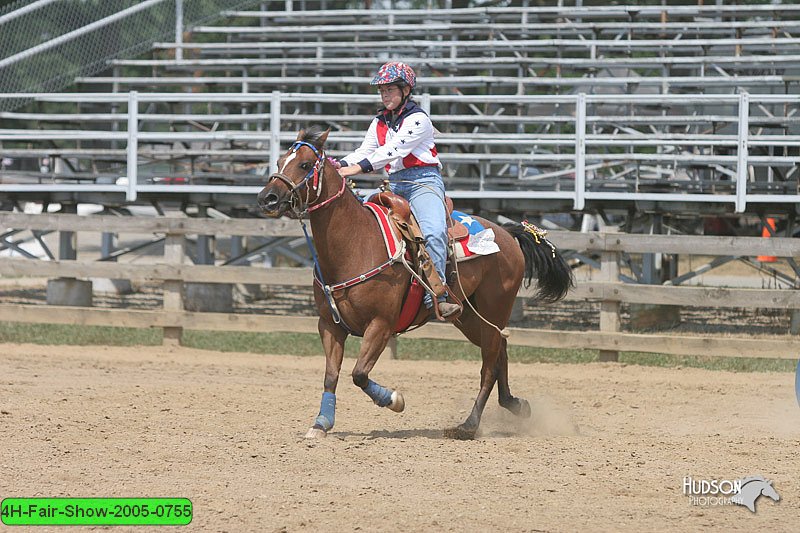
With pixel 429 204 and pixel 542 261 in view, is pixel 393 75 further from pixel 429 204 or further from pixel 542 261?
pixel 542 261

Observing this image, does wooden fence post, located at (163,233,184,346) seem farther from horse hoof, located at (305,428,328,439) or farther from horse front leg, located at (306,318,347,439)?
horse hoof, located at (305,428,328,439)

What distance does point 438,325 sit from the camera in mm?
12938

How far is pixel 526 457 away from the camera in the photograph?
24.2ft

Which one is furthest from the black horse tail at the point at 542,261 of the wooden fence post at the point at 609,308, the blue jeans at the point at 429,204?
the wooden fence post at the point at 609,308

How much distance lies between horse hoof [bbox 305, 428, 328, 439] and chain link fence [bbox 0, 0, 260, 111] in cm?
1209

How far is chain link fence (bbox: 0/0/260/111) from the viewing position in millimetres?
18500

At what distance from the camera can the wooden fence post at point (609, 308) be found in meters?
12.8

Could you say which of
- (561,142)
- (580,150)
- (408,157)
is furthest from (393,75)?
(580,150)

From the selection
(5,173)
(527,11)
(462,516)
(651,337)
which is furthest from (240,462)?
(527,11)

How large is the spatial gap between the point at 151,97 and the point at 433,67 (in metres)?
6.24

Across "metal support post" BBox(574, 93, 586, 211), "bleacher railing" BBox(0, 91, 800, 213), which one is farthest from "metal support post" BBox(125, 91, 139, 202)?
"metal support post" BBox(574, 93, 586, 211)

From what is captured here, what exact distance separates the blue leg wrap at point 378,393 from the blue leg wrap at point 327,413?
9.7 inches

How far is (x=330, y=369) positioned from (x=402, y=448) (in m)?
0.79

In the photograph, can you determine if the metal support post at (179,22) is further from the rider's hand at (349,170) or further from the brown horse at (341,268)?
the rider's hand at (349,170)
